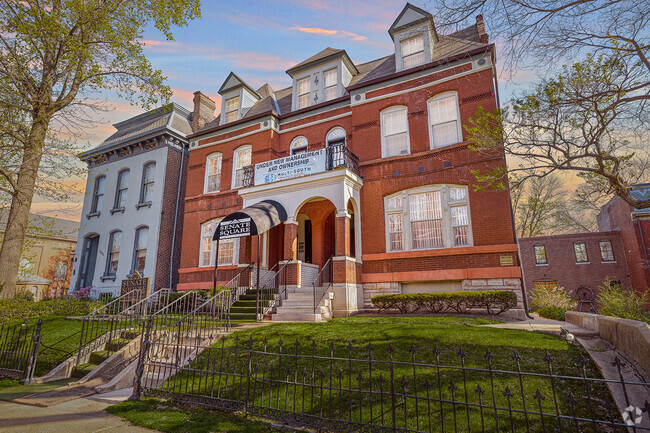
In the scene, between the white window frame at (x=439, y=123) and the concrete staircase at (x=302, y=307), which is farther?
the white window frame at (x=439, y=123)

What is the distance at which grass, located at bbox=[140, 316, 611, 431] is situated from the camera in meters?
4.24

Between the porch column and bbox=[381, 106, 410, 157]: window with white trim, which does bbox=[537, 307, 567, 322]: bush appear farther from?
the porch column

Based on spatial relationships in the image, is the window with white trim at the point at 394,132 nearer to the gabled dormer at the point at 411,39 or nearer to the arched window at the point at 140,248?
the gabled dormer at the point at 411,39

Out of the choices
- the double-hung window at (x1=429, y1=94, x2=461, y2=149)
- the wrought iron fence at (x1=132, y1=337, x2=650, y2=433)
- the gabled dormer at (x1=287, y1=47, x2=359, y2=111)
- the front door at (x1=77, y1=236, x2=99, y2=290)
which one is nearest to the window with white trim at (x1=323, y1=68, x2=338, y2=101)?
the gabled dormer at (x1=287, y1=47, x2=359, y2=111)

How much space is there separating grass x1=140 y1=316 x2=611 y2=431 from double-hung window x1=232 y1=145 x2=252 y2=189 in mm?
11189

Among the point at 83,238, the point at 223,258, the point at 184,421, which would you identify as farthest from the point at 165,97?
the point at 83,238

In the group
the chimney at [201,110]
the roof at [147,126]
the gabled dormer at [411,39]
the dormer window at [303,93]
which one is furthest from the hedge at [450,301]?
the chimney at [201,110]

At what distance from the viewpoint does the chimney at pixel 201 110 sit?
74.5 ft

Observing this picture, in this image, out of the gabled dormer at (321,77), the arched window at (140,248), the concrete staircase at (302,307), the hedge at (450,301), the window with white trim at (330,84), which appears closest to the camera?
the hedge at (450,301)

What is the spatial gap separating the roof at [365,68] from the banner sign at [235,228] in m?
7.38

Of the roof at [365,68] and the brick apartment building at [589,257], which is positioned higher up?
the roof at [365,68]

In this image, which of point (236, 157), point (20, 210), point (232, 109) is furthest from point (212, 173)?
point (20, 210)

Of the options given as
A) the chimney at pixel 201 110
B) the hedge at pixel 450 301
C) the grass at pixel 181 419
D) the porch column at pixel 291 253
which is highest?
the chimney at pixel 201 110

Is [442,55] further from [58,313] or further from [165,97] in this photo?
[58,313]
